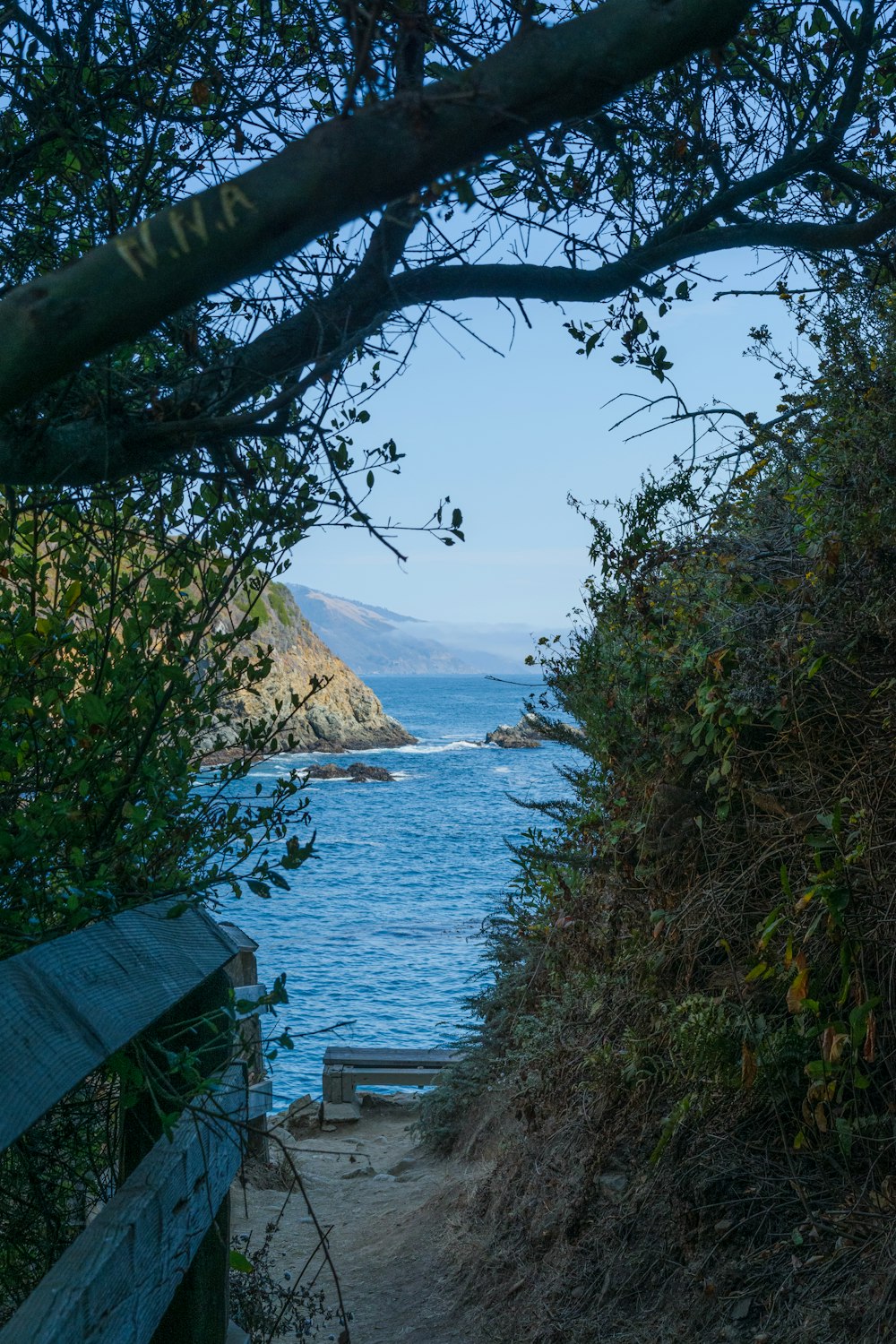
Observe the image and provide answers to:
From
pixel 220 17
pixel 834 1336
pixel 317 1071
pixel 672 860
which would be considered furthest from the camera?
pixel 317 1071

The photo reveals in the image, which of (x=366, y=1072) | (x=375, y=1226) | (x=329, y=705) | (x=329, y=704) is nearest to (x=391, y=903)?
(x=366, y=1072)

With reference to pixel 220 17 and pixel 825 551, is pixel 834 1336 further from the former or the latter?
pixel 220 17

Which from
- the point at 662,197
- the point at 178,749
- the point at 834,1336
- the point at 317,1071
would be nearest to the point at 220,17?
the point at 662,197

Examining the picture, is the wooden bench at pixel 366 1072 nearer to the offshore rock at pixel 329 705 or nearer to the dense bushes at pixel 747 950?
the dense bushes at pixel 747 950

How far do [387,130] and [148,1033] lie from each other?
1.94 m

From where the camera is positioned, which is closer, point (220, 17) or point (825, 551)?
point (220, 17)

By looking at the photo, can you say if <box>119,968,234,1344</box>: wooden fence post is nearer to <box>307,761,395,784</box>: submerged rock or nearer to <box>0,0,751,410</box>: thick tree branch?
<box>0,0,751,410</box>: thick tree branch

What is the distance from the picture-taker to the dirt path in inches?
232

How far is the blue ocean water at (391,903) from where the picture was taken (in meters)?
22.2

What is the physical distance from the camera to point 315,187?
4.93 ft

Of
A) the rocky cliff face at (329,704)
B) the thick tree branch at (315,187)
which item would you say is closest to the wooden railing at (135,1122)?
the thick tree branch at (315,187)

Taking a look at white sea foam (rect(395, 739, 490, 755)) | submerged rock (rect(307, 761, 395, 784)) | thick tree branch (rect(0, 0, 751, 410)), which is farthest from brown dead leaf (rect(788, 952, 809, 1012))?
white sea foam (rect(395, 739, 490, 755))

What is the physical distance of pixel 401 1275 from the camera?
261 inches

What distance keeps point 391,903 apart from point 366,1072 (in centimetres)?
2531
